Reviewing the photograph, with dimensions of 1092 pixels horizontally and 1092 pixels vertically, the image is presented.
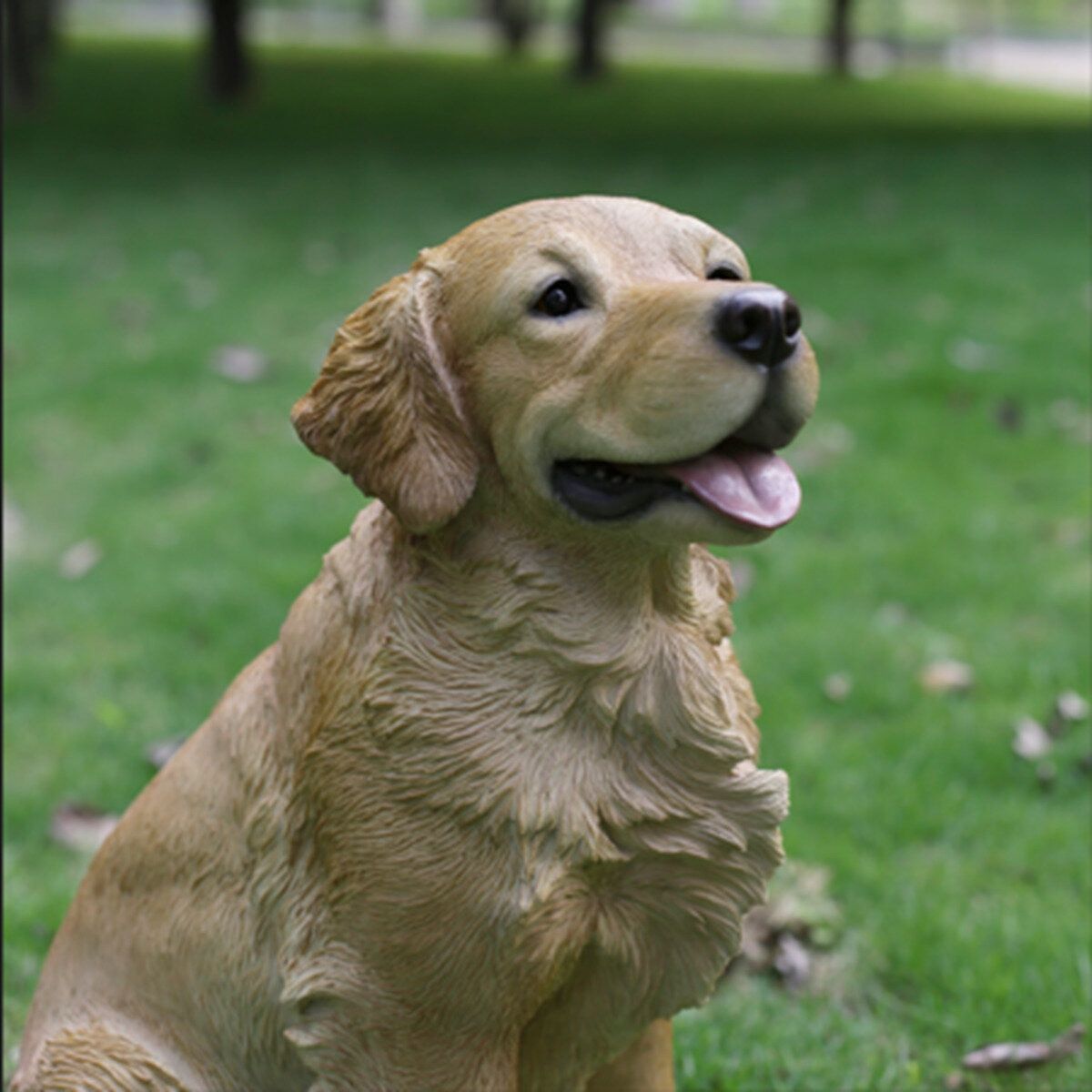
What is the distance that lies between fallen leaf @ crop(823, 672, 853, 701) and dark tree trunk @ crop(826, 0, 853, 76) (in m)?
21.2

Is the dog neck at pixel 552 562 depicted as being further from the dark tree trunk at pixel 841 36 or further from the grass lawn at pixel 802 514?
the dark tree trunk at pixel 841 36

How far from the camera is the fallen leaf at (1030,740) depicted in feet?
14.7

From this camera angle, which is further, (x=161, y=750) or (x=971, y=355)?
(x=971, y=355)

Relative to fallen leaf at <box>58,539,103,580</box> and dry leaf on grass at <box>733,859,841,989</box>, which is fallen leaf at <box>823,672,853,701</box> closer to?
dry leaf on grass at <box>733,859,841,989</box>

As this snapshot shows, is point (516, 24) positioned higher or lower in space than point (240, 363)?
lower

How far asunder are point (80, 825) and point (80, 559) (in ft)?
6.22

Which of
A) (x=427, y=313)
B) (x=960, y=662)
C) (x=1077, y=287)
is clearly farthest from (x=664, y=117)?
(x=427, y=313)

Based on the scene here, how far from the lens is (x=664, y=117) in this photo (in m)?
17.2

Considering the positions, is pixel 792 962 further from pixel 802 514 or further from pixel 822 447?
pixel 822 447

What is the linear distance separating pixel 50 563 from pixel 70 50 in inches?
807

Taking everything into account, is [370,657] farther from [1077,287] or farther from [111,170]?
[111,170]

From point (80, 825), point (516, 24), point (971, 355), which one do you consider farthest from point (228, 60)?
→ point (80, 825)

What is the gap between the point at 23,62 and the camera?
16141 mm

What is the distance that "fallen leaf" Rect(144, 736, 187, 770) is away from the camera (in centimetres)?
452
